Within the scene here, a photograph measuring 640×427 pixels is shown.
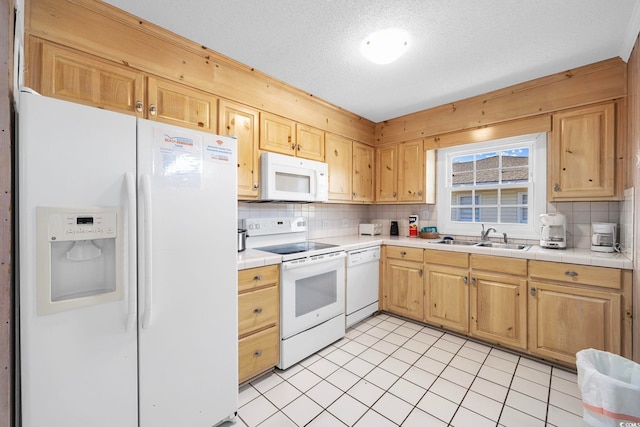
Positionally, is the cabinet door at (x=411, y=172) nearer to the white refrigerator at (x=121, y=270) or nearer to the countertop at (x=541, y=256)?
the countertop at (x=541, y=256)

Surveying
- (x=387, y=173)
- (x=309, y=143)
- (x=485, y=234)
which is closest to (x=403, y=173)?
(x=387, y=173)

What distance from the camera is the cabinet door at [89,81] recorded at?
1.42m

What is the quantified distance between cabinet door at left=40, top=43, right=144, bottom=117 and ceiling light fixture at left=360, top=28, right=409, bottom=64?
1.52m

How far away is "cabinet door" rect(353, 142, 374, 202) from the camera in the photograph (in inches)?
132

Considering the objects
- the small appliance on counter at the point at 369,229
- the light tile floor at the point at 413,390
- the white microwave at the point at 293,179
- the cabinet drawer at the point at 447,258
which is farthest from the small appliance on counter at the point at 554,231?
the white microwave at the point at 293,179

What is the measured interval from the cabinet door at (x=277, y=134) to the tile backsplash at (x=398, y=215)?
0.59 metres

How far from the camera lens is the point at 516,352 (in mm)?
2291

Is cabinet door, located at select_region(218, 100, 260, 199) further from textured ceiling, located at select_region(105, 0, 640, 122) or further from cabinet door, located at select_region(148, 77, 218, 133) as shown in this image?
textured ceiling, located at select_region(105, 0, 640, 122)

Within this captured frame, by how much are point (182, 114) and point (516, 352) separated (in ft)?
10.7

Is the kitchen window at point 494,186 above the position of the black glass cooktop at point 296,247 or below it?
above

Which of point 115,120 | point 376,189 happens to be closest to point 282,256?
point 115,120

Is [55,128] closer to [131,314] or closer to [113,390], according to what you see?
[131,314]

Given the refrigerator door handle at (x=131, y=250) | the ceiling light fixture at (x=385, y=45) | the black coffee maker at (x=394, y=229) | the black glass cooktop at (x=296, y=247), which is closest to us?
the refrigerator door handle at (x=131, y=250)

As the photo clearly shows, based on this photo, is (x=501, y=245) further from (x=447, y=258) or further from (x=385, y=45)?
(x=385, y=45)
